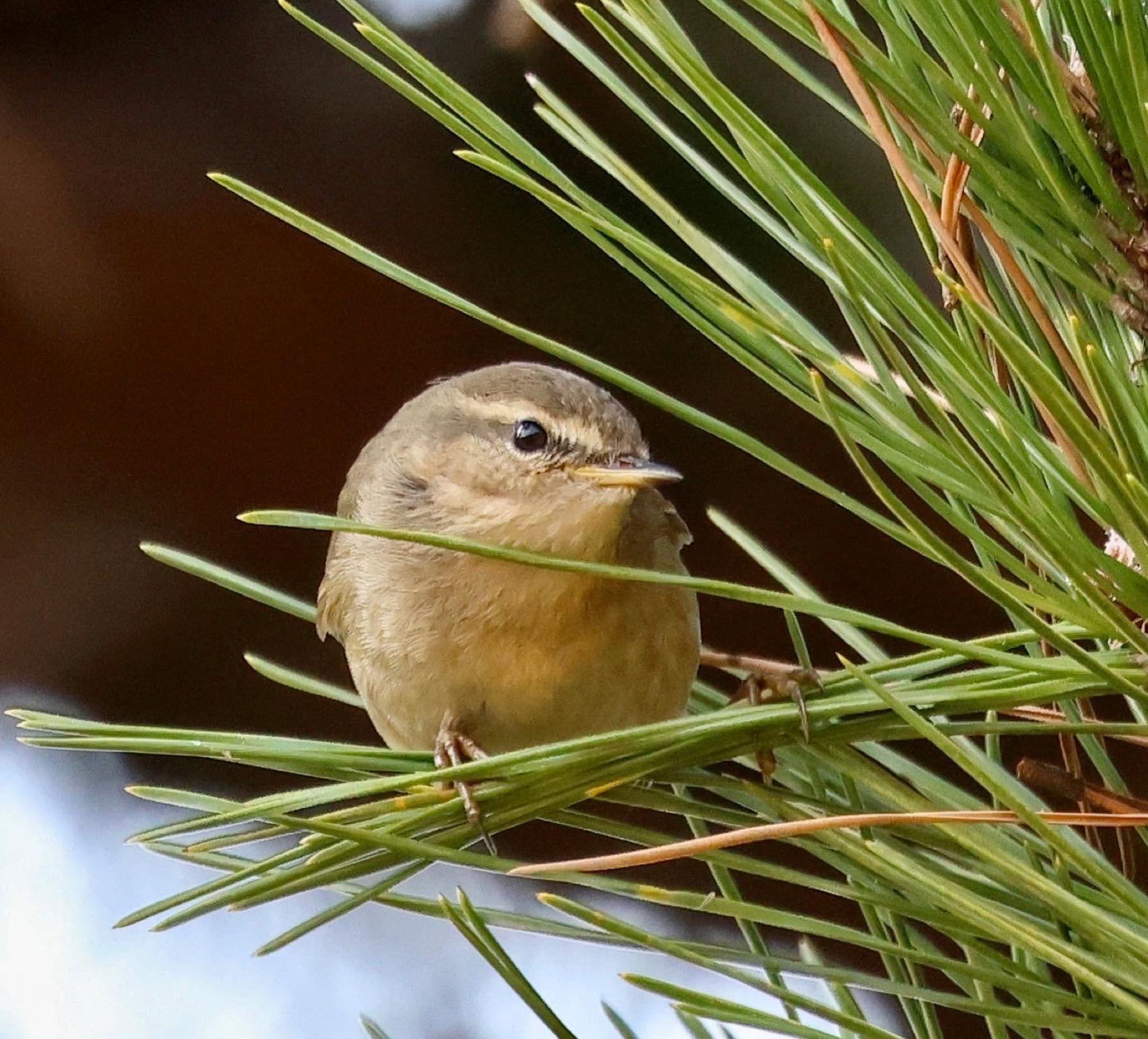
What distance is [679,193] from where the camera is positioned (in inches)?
44.7

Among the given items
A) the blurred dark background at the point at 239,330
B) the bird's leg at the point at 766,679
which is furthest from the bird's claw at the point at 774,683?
the blurred dark background at the point at 239,330

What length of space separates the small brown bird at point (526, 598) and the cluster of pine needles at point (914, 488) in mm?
197

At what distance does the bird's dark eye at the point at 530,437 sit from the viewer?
0.76 meters

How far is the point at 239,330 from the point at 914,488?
1019 mm

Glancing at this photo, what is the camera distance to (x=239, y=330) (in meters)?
1.28

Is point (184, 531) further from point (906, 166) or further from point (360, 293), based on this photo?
point (906, 166)

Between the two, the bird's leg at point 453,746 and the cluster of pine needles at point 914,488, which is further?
the bird's leg at point 453,746

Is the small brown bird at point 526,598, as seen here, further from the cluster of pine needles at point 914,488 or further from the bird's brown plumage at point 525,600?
the cluster of pine needles at point 914,488

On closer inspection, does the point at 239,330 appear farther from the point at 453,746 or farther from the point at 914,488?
the point at 914,488

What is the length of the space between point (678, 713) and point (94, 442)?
→ 789 millimetres

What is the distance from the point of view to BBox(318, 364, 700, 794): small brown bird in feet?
2.23

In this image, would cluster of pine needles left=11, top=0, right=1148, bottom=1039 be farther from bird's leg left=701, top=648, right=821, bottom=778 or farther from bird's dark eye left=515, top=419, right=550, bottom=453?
bird's dark eye left=515, top=419, right=550, bottom=453

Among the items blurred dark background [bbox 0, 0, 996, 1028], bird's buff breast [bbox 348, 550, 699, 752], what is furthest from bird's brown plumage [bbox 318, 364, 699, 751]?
blurred dark background [bbox 0, 0, 996, 1028]

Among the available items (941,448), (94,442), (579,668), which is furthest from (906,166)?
(94,442)
